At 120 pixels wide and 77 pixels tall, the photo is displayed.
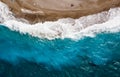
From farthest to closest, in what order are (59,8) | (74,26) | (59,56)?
(59,8) < (74,26) < (59,56)

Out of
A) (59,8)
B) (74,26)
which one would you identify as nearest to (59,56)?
(74,26)

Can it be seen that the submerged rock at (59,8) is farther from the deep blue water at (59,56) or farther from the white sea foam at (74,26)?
the deep blue water at (59,56)

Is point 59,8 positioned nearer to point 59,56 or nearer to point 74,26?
point 74,26

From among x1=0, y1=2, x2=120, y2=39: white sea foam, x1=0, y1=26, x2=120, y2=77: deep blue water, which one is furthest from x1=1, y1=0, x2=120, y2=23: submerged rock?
Result: x1=0, y1=26, x2=120, y2=77: deep blue water

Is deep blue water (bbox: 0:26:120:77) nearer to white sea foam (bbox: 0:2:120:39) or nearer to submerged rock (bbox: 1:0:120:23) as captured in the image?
white sea foam (bbox: 0:2:120:39)

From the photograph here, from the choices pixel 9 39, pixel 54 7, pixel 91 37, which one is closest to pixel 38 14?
pixel 54 7

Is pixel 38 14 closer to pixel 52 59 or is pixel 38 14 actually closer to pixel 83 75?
pixel 52 59
